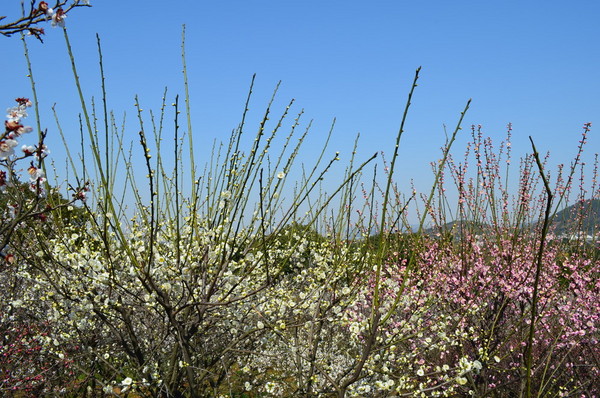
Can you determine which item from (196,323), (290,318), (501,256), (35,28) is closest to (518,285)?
(501,256)

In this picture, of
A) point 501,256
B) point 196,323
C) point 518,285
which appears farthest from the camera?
point 501,256

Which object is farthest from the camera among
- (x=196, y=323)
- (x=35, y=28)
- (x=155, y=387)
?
(x=155, y=387)

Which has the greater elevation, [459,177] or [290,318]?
[459,177]

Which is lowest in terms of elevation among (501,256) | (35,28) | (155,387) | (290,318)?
(155,387)

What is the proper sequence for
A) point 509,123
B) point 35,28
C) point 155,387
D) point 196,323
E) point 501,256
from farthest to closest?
1. point 509,123
2. point 501,256
3. point 155,387
4. point 196,323
5. point 35,28

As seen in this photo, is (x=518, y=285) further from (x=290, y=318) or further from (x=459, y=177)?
(x=290, y=318)

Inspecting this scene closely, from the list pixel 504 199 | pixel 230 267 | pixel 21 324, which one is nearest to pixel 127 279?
pixel 230 267

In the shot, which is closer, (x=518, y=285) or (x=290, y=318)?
(x=290, y=318)

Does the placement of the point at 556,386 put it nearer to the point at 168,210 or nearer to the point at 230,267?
the point at 230,267

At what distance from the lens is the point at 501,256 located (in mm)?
5633

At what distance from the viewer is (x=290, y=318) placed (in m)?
4.55

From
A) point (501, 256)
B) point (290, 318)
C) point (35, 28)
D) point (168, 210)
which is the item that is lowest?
point (290, 318)

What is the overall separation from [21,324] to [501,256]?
5746 millimetres

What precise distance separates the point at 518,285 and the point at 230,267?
10.7ft
